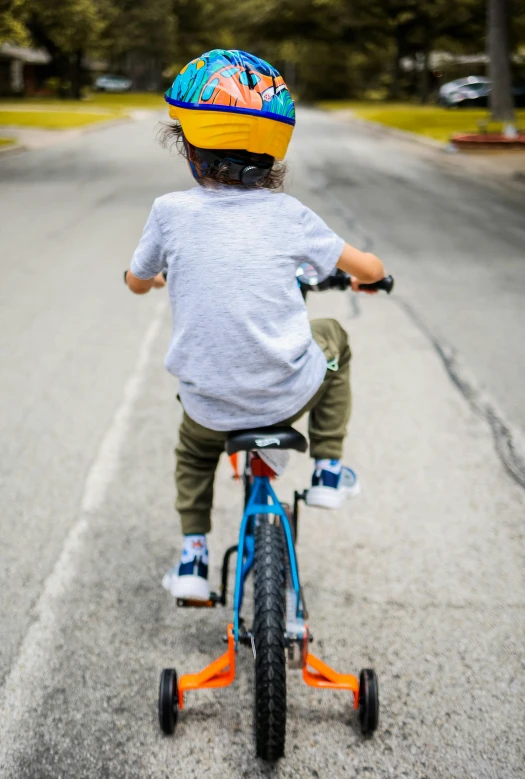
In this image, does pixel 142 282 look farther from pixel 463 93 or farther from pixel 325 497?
pixel 463 93

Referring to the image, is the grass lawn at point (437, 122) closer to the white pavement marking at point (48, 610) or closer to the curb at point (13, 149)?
the curb at point (13, 149)

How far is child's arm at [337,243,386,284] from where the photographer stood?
2.53 meters

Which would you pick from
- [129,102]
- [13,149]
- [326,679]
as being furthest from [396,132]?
[129,102]

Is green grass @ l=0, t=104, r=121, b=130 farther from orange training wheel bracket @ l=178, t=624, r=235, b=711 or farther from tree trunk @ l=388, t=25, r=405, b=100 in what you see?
orange training wheel bracket @ l=178, t=624, r=235, b=711

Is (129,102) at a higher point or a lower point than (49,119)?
lower

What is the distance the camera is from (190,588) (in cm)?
273

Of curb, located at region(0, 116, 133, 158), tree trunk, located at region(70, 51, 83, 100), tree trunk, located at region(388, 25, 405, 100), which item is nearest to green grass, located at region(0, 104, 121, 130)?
curb, located at region(0, 116, 133, 158)

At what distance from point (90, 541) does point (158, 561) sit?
383 millimetres

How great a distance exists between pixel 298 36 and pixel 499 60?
Result: 37.7 metres

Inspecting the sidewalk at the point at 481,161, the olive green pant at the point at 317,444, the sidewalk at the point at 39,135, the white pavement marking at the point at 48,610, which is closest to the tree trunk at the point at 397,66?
the sidewalk at the point at 39,135

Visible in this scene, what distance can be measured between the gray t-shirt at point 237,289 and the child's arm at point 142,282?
16 cm

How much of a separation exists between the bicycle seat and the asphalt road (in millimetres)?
741

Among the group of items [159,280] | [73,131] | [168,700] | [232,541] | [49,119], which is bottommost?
[49,119]

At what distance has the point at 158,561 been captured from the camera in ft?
11.7
